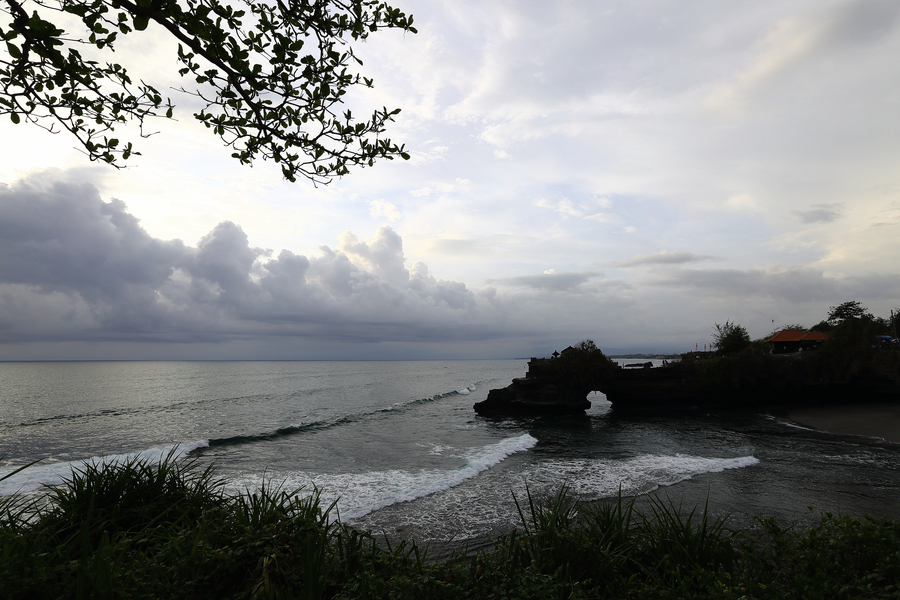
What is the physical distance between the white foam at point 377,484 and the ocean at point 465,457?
8 centimetres

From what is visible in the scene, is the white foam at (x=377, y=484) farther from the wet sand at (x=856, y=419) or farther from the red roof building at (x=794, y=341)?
the red roof building at (x=794, y=341)

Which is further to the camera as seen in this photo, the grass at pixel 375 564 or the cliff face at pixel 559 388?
the cliff face at pixel 559 388

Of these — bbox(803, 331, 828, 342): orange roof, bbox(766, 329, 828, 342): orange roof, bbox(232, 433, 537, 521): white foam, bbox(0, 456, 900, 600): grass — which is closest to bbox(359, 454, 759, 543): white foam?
bbox(232, 433, 537, 521): white foam

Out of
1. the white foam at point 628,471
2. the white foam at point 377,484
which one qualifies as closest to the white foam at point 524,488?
the white foam at point 628,471

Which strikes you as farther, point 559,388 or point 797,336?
point 797,336

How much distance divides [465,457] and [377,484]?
5885 mm

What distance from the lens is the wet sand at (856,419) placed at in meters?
22.8

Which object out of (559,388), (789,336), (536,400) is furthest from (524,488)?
(789,336)

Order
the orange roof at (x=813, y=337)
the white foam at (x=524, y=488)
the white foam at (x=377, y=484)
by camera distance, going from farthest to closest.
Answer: the orange roof at (x=813, y=337), the white foam at (x=377, y=484), the white foam at (x=524, y=488)

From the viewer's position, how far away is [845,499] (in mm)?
11336

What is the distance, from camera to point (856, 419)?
86.2 feet

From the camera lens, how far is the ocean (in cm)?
1166

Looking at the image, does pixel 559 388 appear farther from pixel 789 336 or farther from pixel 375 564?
pixel 789 336

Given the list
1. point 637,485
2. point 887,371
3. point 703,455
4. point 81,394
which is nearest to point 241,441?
point 637,485
